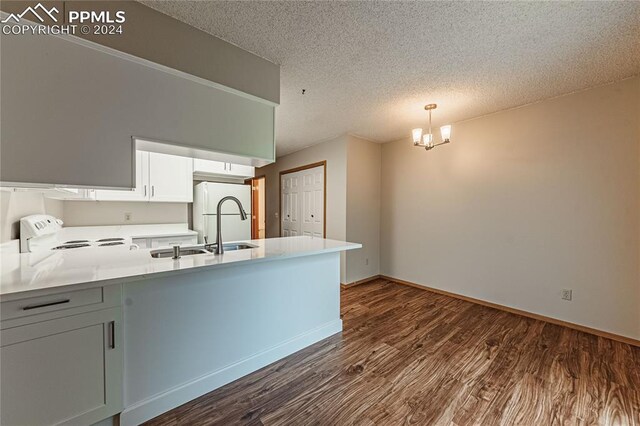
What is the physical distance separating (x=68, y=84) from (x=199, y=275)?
126 cm

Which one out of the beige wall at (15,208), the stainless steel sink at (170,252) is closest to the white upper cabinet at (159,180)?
the beige wall at (15,208)

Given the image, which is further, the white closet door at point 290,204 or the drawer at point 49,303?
the white closet door at point 290,204

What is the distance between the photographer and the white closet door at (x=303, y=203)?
4.29 meters

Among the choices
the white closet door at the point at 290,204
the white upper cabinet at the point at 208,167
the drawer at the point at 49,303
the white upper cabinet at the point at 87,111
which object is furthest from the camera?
the white closet door at the point at 290,204

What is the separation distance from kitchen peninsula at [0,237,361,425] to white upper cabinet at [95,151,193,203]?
1.49 m

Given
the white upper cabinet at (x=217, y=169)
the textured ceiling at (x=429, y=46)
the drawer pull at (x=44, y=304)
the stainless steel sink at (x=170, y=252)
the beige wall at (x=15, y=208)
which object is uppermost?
the textured ceiling at (x=429, y=46)

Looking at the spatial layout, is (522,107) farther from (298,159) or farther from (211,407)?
(211,407)

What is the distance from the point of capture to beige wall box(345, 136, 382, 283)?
382cm

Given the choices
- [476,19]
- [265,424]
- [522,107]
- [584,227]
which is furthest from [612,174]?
[265,424]

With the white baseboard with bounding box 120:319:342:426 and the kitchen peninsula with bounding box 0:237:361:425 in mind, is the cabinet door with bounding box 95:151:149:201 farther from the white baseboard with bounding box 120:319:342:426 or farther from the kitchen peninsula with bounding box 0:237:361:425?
the white baseboard with bounding box 120:319:342:426

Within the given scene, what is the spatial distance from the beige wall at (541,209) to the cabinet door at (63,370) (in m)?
3.64

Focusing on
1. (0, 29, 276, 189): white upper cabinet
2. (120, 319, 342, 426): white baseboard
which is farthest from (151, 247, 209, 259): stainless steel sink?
(120, 319, 342, 426): white baseboard

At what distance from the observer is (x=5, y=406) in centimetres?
104

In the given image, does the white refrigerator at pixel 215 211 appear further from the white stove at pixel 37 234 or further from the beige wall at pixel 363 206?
the beige wall at pixel 363 206
